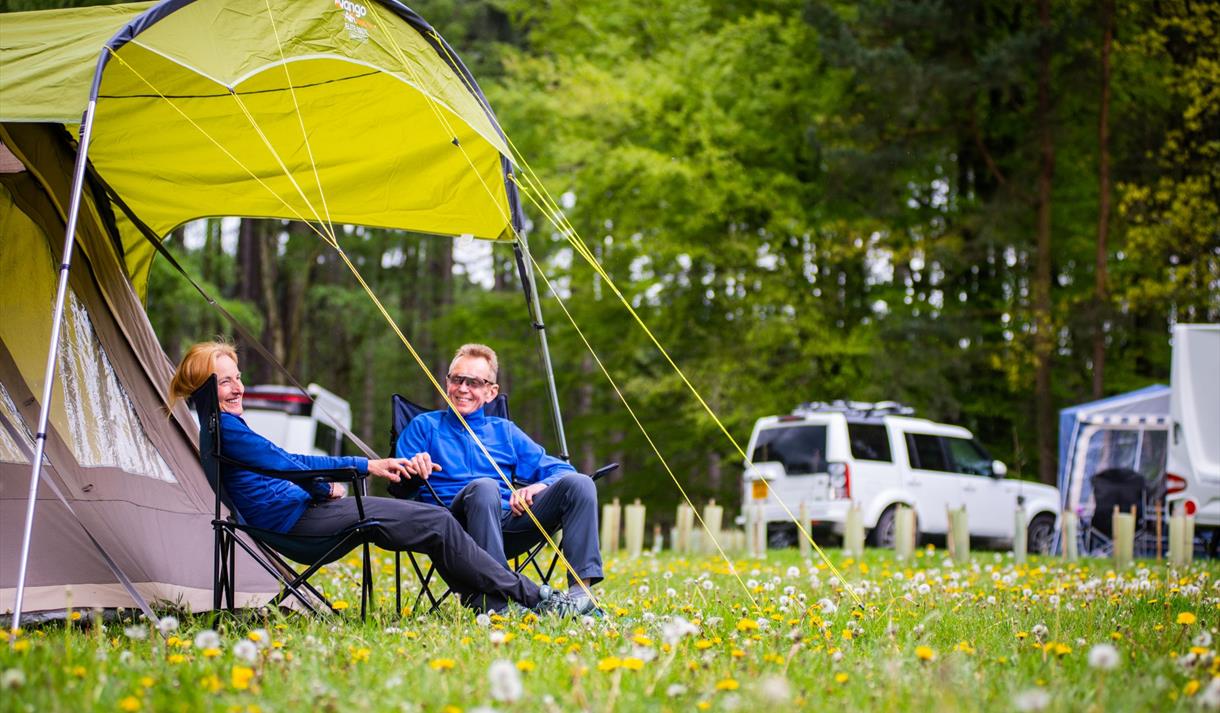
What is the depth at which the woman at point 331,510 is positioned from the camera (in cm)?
389

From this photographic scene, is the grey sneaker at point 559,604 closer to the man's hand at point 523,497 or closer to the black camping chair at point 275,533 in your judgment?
the man's hand at point 523,497

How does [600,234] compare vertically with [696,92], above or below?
below

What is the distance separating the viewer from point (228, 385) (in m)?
4.07

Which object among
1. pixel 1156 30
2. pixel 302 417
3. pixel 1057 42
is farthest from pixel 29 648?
pixel 1156 30

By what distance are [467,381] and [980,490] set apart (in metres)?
8.75

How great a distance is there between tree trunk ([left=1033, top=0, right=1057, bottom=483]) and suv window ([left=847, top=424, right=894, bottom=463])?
3.82m

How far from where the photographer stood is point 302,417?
14.3 metres

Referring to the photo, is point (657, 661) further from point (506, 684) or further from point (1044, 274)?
point (1044, 274)

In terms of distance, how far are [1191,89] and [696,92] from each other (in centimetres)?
596

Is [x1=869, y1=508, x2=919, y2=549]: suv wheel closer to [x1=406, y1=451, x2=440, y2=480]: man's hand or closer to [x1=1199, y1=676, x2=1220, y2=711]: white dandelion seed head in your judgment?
A: [x1=406, y1=451, x2=440, y2=480]: man's hand

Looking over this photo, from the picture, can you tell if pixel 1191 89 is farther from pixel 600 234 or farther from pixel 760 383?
pixel 600 234

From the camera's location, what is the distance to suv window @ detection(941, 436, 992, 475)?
11961 millimetres

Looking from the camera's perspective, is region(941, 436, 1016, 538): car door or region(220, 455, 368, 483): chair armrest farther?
region(941, 436, 1016, 538): car door

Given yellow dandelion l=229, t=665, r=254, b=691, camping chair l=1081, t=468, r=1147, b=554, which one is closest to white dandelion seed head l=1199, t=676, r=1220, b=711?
yellow dandelion l=229, t=665, r=254, b=691
